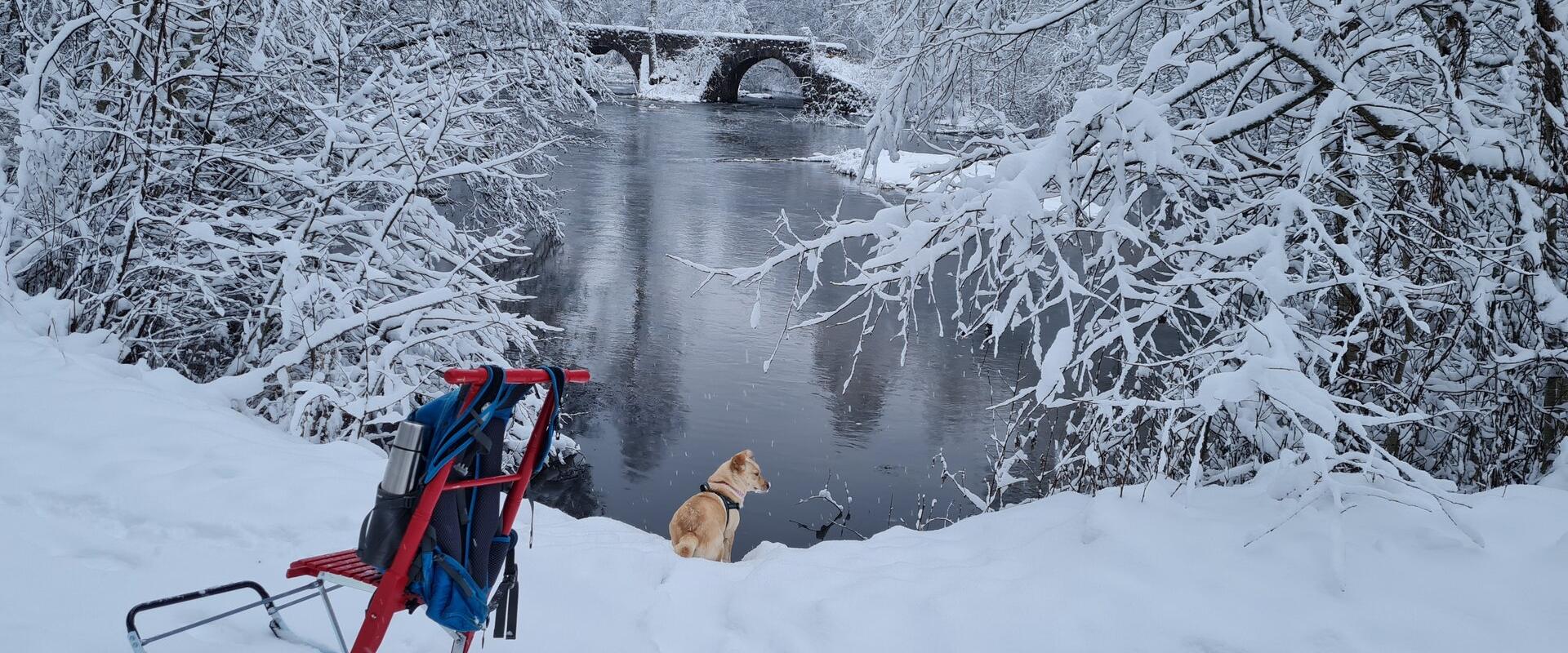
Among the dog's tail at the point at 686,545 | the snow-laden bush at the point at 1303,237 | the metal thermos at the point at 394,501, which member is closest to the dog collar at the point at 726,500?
the dog's tail at the point at 686,545

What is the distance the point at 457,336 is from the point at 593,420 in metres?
2.99

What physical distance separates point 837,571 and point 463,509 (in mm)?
1911

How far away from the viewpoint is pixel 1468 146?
13.8 ft

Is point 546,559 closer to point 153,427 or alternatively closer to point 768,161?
point 153,427

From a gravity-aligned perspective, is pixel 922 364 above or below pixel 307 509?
below

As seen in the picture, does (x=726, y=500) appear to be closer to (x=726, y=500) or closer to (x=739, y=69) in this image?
(x=726, y=500)

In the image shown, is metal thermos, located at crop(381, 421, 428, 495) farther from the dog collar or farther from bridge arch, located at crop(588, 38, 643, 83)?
bridge arch, located at crop(588, 38, 643, 83)

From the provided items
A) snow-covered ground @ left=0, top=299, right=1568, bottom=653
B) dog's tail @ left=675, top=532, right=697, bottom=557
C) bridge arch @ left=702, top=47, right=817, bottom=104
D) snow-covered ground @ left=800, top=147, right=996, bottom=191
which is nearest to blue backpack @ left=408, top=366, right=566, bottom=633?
snow-covered ground @ left=0, top=299, right=1568, bottom=653

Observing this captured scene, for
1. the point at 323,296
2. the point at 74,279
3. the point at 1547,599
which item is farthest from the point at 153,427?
the point at 1547,599

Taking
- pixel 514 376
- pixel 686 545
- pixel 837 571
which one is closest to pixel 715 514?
pixel 686 545

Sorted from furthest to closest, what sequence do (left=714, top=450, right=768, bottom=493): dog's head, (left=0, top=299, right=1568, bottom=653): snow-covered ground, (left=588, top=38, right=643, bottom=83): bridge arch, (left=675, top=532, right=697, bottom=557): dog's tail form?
(left=588, top=38, right=643, bottom=83): bridge arch < (left=714, top=450, right=768, bottom=493): dog's head < (left=675, top=532, right=697, bottom=557): dog's tail < (left=0, top=299, right=1568, bottom=653): snow-covered ground

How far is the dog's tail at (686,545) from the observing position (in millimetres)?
4930

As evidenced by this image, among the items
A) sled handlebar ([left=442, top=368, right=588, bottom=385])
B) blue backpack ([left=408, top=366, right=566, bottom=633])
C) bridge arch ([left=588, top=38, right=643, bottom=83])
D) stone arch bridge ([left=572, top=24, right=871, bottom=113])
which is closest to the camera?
sled handlebar ([left=442, top=368, right=588, bottom=385])

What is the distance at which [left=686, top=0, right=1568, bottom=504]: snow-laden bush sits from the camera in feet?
12.1
